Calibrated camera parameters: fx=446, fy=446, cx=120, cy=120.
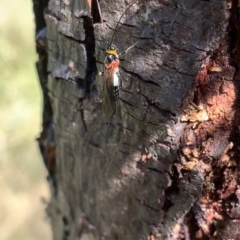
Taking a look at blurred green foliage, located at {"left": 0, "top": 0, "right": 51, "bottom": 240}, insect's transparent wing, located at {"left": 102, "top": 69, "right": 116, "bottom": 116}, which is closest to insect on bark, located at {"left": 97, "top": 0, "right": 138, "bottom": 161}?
insect's transparent wing, located at {"left": 102, "top": 69, "right": 116, "bottom": 116}

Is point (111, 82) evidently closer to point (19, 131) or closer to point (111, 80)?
point (111, 80)

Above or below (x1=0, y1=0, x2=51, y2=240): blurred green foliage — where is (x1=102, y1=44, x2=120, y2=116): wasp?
below

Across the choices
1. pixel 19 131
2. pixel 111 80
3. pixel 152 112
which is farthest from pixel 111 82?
pixel 19 131

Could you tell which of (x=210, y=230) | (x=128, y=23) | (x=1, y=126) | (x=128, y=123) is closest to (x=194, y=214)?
(x=210, y=230)

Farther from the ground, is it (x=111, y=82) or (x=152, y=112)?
(x=111, y=82)

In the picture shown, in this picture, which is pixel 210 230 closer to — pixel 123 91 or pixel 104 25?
pixel 123 91

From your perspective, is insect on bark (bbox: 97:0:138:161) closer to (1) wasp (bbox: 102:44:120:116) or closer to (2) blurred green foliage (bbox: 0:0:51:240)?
(1) wasp (bbox: 102:44:120:116)
